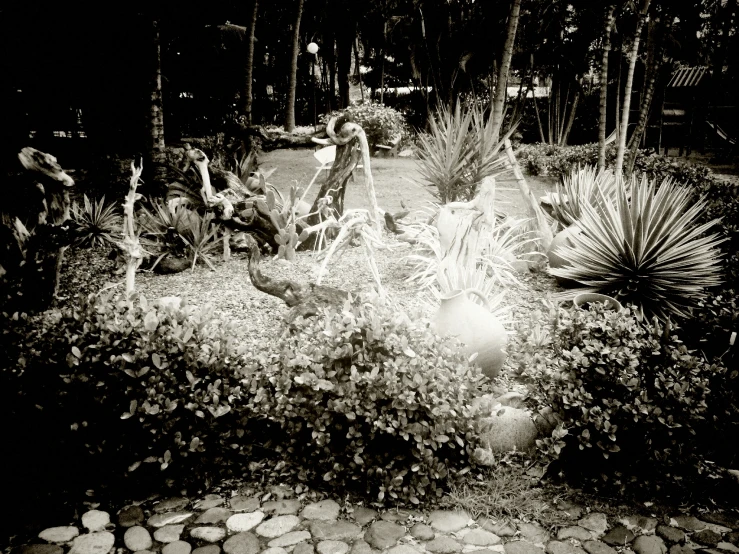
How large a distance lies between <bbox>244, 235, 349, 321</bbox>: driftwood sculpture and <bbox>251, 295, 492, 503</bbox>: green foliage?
35.1 inches

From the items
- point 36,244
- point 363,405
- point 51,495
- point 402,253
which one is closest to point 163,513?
point 51,495

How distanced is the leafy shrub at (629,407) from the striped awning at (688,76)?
53.2 ft

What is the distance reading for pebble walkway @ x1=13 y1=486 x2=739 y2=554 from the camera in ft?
7.09

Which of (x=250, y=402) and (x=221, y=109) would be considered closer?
(x=250, y=402)

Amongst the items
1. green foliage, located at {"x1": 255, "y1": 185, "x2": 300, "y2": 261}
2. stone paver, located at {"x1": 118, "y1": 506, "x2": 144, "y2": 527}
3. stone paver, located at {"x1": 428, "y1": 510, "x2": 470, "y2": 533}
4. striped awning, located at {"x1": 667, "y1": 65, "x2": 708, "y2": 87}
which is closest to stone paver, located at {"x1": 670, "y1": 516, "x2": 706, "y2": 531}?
stone paver, located at {"x1": 428, "y1": 510, "x2": 470, "y2": 533}

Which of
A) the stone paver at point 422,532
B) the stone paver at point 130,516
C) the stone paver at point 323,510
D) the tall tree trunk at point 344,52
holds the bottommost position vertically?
the stone paver at point 130,516

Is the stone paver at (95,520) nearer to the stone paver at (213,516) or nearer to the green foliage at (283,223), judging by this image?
the stone paver at (213,516)

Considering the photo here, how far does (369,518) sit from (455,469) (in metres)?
0.47

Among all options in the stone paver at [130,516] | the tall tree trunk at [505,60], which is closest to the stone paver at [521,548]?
the stone paver at [130,516]

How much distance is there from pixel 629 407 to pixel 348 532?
1.37 meters

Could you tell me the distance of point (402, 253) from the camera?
582 cm

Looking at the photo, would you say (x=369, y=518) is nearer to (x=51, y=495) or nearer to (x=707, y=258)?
(x=51, y=495)

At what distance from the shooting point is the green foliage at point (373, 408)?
242 cm

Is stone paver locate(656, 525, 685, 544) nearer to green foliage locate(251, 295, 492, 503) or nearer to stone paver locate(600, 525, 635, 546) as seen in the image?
stone paver locate(600, 525, 635, 546)
